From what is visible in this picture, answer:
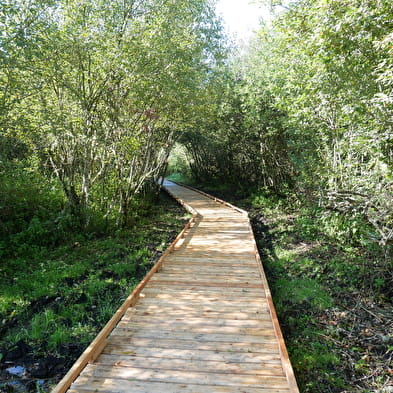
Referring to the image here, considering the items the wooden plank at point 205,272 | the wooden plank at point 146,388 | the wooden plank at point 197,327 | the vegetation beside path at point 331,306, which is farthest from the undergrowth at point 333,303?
the wooden plank at point 146,388

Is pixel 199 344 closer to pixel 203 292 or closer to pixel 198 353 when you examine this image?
pixel 198 353

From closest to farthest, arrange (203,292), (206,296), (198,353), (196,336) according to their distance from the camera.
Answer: (198,353) → (196,336) → (206,296) → (203,292)

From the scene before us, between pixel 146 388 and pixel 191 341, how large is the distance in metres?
0.79

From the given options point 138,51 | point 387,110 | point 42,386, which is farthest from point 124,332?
point 138,51

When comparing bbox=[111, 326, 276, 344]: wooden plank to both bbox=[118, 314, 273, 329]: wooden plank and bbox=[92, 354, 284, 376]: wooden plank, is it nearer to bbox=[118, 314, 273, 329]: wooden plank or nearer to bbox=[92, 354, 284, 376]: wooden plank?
bbox=[118, 314, 273, 329]: wooden plank

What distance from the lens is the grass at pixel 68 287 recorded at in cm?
387

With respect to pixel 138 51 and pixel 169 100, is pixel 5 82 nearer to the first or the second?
pixel 138 51

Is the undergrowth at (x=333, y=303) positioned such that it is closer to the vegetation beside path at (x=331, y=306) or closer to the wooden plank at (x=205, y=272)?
the vegetation beside path at (x=331, y=306)

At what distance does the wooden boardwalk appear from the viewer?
2590 mm

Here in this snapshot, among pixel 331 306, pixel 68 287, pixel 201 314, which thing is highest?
pixel 201 314

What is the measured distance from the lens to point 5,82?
17.4 ft

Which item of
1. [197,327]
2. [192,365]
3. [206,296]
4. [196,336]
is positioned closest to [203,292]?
[206,296]

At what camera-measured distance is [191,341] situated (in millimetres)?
3221

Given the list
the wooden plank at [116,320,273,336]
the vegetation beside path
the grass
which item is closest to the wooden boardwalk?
the wooden plank at [116,320,273,336]
